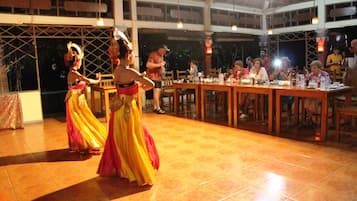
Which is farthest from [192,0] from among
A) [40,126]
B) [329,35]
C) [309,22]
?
[40,126]

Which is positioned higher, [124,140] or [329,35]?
[329,35]

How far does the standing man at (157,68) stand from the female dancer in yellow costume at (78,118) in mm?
2668

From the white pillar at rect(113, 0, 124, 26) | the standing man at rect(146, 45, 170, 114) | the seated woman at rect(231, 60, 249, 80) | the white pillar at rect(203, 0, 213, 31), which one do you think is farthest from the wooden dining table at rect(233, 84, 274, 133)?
the white pillar at rect(203, 0, 213, 31)

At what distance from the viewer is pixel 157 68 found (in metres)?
6.82

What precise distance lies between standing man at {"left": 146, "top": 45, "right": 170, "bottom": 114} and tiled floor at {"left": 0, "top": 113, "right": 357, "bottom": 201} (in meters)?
2.24

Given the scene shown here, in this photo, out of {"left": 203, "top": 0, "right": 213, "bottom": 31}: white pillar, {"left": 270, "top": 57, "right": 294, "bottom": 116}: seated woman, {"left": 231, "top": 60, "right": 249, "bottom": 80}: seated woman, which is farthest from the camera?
{"left": 203, "top": 0, "right": 213, "bottom": 31}: white pillar

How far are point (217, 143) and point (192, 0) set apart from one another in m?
5.65

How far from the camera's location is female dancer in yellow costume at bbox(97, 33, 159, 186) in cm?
290

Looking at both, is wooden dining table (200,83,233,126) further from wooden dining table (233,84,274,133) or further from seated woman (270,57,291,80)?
seated woman (270,57,291,80)

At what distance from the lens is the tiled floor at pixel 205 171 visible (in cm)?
270

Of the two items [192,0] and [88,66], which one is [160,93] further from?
[192,0]

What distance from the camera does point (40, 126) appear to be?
237 inches

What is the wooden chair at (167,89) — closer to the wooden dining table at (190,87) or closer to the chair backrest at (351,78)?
the wooden dining table at (190,87)

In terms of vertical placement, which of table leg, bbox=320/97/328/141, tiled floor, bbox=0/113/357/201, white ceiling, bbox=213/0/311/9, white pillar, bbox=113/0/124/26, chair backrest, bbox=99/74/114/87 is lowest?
tiled floor, bbox=0/113/357/201
